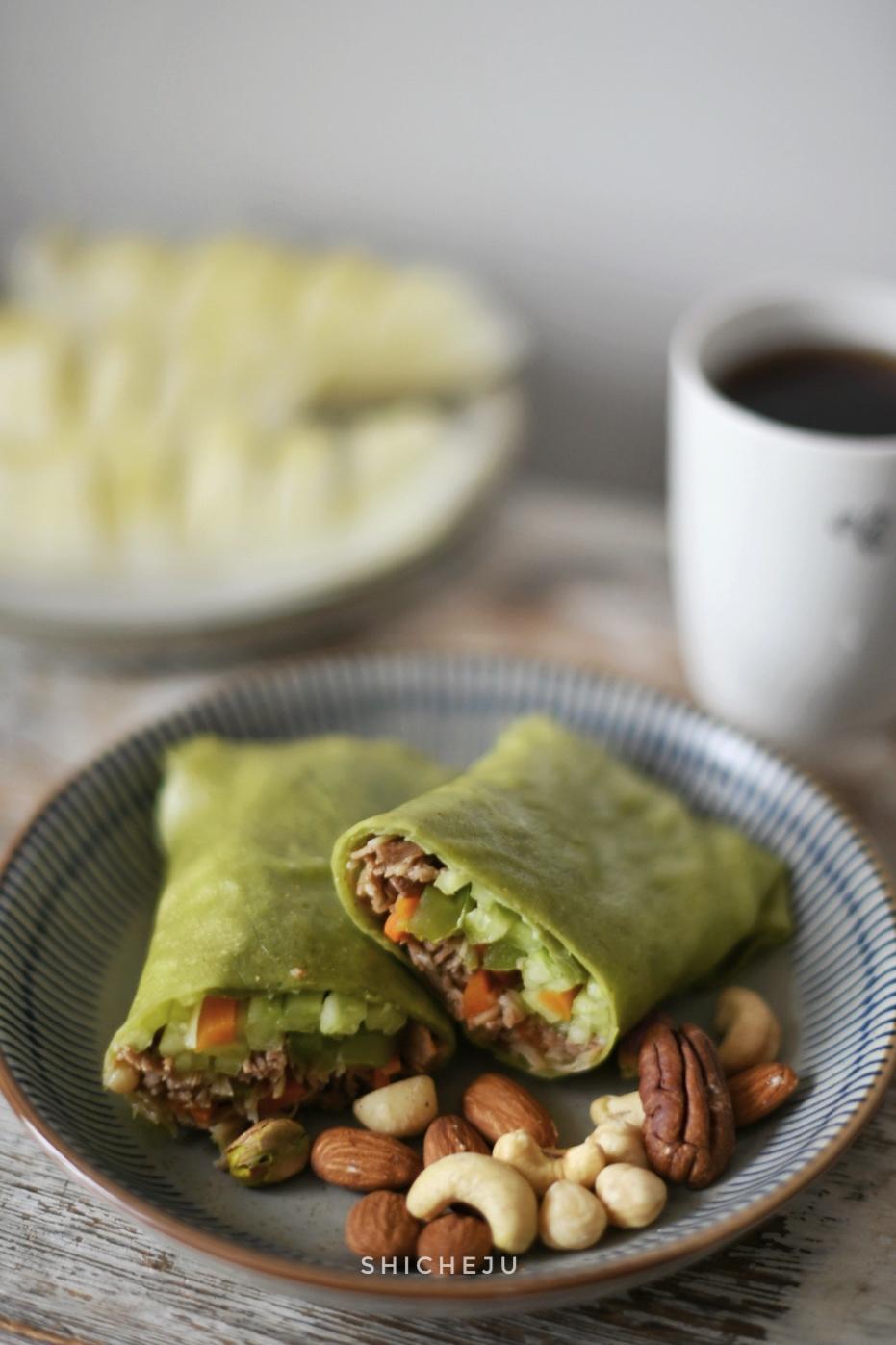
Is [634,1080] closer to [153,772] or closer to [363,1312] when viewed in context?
[363,1312]

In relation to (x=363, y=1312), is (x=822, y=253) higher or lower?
higher

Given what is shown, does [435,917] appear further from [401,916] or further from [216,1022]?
[216,1022]

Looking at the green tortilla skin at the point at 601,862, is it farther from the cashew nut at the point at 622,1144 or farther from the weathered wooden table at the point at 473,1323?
the weathered wooden table at the point at 473,1323

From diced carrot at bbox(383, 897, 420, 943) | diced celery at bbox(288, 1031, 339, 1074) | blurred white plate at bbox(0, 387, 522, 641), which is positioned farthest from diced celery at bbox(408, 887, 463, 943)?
blurred white plate at bbox(0, 387, 522, 641)

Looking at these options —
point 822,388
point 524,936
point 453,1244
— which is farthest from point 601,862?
point 822,388

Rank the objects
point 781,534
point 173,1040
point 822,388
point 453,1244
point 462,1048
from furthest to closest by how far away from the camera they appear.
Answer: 1. point 822,388
2. point 781,534
3. point 462,1048
4. point 173,1040
5. point 453,1244

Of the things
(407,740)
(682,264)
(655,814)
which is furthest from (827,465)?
(682,264)

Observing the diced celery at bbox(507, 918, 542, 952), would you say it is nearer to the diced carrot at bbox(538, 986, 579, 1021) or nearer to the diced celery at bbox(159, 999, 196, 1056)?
the diced carrot at bbox(538, 986, 579, 1021)
